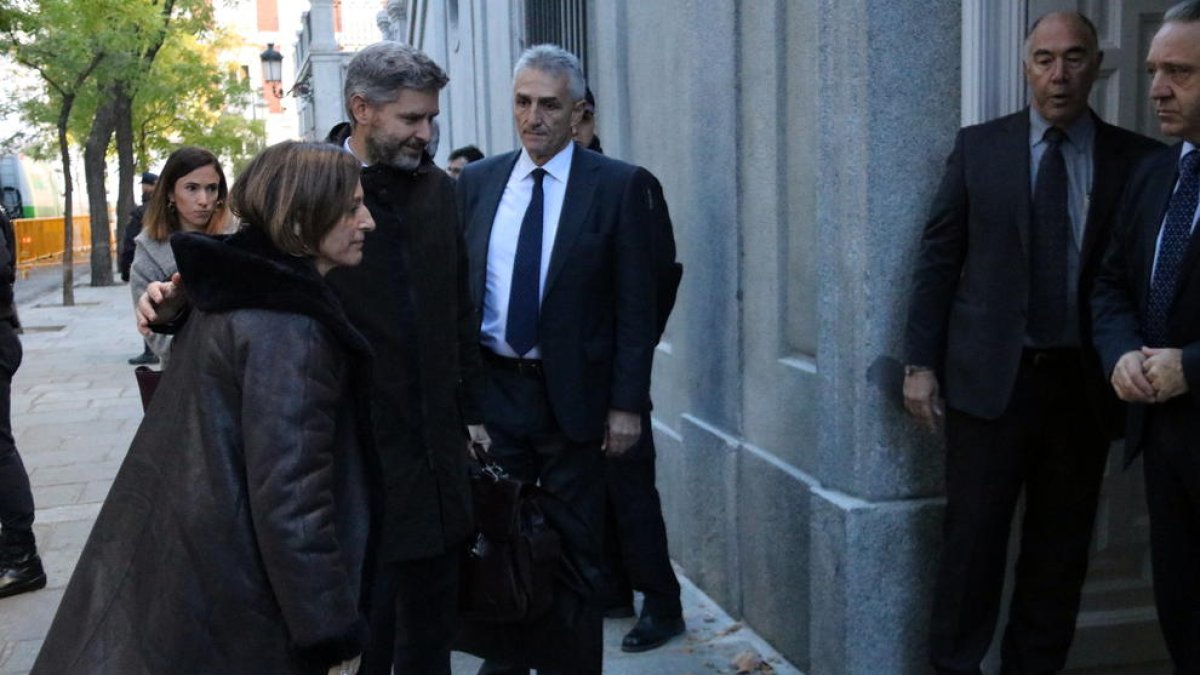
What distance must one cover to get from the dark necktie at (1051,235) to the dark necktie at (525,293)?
62.6 inches

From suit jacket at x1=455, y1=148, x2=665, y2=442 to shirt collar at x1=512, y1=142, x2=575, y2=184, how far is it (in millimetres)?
25

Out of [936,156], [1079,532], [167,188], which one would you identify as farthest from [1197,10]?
→ [167,188]

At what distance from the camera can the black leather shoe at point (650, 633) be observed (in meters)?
5.74

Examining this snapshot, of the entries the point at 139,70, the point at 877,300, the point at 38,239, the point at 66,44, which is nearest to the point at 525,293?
the point at 877,300

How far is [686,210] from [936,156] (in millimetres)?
1943

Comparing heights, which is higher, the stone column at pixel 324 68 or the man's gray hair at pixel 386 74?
the stone column at pixel 324 68

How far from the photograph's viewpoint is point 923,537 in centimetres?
482

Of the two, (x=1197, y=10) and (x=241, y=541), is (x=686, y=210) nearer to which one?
(x=1197, y=10)

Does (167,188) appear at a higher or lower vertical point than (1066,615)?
higher

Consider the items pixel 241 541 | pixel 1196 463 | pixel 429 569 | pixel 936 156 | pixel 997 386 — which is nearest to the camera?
pixel 241 541

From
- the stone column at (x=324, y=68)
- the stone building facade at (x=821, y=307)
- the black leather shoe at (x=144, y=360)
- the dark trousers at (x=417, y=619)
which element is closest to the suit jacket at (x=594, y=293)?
the stone building facade at (x=821, y=307)

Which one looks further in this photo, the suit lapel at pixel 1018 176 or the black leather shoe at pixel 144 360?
the black leather shoe at pixel 144 360

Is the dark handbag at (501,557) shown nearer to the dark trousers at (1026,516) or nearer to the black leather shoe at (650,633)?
the dark trousers at (1026,516)

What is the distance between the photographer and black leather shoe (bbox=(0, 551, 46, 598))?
6.78 metres
